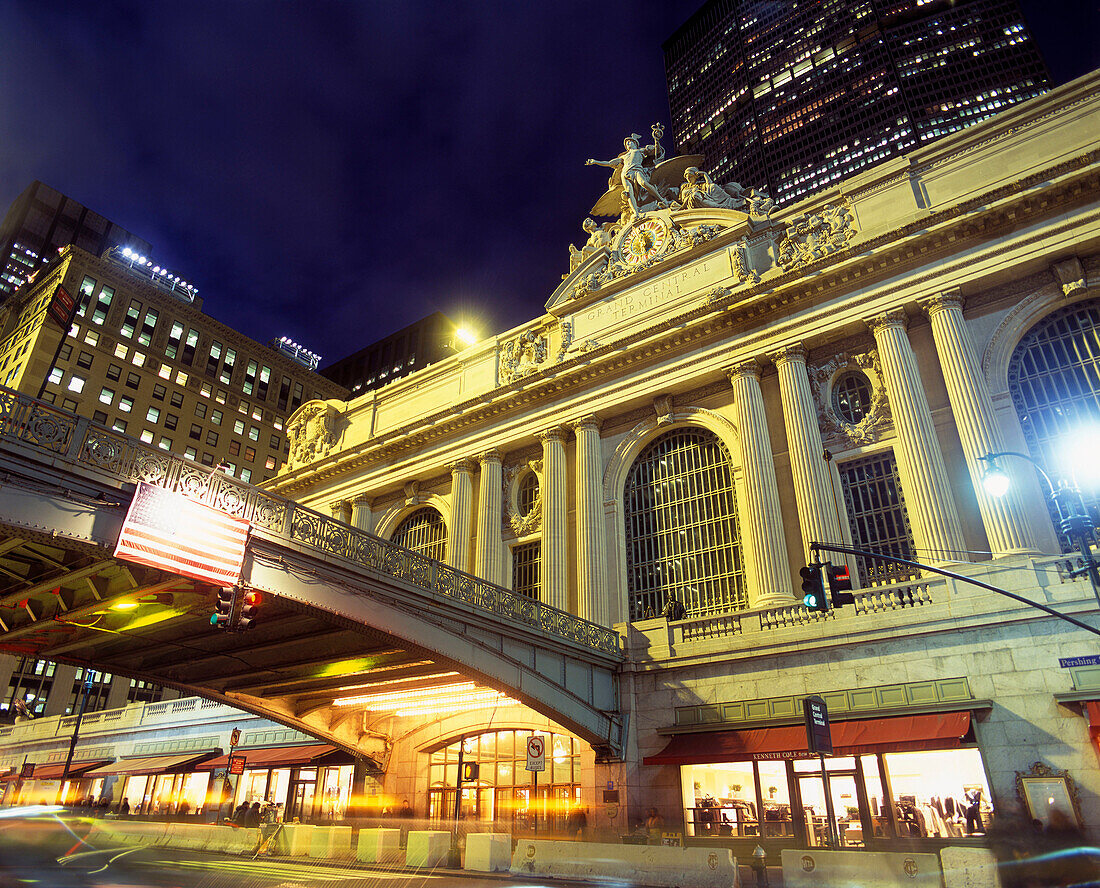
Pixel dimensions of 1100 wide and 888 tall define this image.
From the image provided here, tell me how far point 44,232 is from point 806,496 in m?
129

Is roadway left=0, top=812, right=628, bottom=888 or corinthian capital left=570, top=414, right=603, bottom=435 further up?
corinthian capital left=570, top=414, right=603, bottom=435

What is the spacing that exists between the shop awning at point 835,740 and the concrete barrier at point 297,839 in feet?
34.3

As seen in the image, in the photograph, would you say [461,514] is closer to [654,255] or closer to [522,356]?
[522,356]

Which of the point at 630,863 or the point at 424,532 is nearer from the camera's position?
the point at 630,863

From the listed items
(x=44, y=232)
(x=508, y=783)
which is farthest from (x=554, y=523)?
(x=44, y=232)

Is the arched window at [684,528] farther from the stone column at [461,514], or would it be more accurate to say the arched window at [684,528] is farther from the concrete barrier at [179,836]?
the concrete barrier at [179,836]

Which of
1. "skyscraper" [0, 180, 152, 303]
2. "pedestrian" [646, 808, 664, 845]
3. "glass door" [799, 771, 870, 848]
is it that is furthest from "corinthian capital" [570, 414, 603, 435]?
"skyscraper" [0, 180, 152, 303]

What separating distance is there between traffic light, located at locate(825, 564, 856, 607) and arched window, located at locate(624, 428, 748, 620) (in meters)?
11.5

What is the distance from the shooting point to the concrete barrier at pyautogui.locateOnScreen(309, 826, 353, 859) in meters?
20.1

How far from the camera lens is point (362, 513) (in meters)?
39.6

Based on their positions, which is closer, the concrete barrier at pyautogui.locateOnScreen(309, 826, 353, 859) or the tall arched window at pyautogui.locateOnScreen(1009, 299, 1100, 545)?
the concrete barrier at pyautogui.locateOnScreen(309, 826, 353, 859)

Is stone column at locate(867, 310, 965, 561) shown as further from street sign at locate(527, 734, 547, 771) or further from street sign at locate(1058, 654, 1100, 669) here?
street sign at locate(527, 734, 547, 771)

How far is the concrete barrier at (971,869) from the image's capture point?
10.4 metres

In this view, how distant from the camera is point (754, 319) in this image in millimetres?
27922
